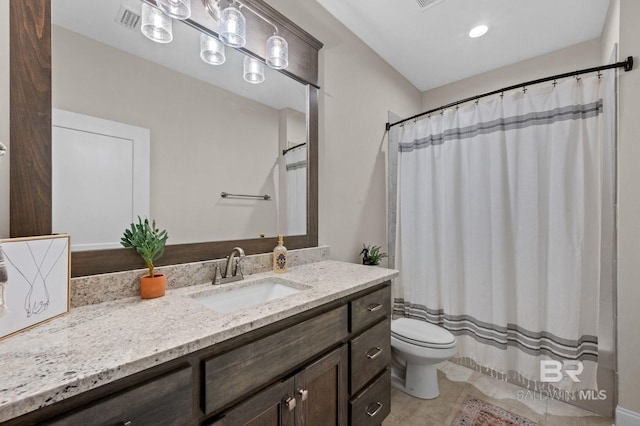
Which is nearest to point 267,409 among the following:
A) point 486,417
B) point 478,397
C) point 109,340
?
point 109,340

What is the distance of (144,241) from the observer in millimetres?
1062

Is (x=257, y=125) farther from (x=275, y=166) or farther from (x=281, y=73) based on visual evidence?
(x=281, y=73)

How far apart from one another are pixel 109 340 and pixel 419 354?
165 cm

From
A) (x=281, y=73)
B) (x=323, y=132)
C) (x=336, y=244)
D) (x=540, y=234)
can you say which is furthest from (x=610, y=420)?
(x=281, y=73)

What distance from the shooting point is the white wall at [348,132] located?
6.10ft

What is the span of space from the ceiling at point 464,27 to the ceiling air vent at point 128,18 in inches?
46.2

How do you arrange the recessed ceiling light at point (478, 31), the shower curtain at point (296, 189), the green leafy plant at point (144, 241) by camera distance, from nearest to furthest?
the green leafy plant at point (144, 241) → the shower curtain at point (296, 189) → the recessed ceiling light at point (478, 31)

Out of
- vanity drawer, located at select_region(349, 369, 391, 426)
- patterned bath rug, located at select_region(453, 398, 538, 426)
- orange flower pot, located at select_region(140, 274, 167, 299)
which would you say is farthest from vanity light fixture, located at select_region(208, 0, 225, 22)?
patterned bath rug, located at select_region(453, 398, 538, 426)

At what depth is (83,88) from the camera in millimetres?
996

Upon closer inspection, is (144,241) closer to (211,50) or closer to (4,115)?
(4,115)

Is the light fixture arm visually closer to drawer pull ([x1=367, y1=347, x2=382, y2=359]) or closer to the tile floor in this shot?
drawer pull ([x1=367, y1=347, x2=382, y2=359])

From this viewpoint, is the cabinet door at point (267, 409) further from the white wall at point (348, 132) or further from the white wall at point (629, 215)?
the white wall at point (629, 215)

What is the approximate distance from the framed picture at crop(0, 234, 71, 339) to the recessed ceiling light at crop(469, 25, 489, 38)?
8.76 ft

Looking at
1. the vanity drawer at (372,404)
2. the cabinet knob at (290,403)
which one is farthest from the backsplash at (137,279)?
the vanity drawer at (372,404)
